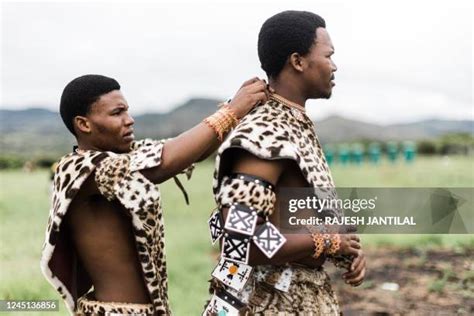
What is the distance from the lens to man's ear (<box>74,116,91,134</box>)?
3654mm

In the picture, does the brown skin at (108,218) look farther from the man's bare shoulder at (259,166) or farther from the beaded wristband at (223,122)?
the man's bare shoulder at (259,166)

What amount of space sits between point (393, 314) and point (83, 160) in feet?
13.9

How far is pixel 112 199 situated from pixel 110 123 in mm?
379

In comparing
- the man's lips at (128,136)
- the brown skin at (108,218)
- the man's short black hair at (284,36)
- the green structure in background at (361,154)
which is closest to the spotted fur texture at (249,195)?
the brown skin at (108,218)

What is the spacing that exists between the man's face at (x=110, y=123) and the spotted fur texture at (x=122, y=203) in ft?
0.30

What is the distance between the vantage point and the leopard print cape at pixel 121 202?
3.38m

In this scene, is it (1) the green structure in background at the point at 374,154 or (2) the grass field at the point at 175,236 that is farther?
(1) the green structure in background at the point at 374,154

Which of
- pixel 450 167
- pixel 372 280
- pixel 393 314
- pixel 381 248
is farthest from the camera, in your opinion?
pixel 450 167

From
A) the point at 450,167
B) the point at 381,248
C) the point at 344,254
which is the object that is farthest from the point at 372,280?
the point at 450,167

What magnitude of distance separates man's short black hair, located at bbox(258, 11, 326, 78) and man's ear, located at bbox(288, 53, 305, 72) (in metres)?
0.02

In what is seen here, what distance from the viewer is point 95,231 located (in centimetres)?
354

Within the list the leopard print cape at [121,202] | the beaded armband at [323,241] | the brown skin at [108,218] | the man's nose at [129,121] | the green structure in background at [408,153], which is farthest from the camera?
the green structure in background at [408,153]

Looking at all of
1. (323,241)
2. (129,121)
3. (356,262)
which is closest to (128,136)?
(129,121)

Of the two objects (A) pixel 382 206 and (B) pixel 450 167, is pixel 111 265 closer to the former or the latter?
(A) pixel 382 206
